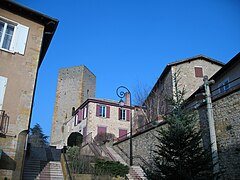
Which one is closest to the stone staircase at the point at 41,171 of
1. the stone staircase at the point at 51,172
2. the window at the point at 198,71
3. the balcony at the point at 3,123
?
the stone staircase at the point at 51,172

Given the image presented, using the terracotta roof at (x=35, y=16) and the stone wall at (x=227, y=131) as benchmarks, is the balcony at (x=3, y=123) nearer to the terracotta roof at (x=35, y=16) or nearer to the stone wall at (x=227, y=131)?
the terracotta roof at (x=35, y=16)

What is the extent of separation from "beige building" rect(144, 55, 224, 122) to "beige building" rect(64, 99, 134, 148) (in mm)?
5613

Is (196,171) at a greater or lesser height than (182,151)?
lesser

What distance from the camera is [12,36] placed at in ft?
31.7

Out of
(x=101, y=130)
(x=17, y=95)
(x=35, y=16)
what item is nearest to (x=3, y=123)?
(x=17, y=95)

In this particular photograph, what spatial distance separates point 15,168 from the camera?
827 cm

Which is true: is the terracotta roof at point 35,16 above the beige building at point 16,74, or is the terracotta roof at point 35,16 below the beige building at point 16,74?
above

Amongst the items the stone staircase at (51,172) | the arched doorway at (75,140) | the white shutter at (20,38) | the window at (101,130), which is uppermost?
the white shutter at (20,38)

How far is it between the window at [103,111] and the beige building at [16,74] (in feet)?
53.6

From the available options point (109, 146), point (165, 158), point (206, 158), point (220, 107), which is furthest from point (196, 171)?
point (109, 146)

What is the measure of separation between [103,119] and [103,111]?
100 cm

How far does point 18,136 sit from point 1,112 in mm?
1140

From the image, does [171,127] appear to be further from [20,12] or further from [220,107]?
[20,12]

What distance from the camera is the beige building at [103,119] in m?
25.3
